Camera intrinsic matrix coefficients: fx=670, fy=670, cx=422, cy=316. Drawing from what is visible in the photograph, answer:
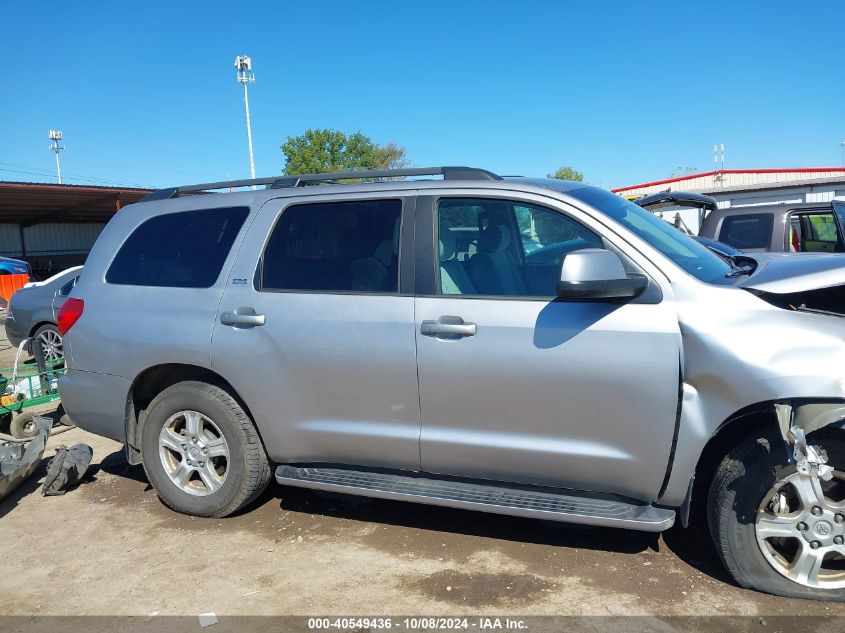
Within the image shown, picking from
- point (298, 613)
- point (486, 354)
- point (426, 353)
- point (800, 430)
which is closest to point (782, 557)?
point (800, 430)

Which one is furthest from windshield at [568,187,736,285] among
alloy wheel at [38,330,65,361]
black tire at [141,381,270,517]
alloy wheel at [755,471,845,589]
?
alloy wheel at [38,330,65,361]

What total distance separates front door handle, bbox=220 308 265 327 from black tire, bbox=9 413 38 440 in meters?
2.91

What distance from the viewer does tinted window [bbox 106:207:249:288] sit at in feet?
13.6

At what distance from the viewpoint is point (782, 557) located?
311 cm

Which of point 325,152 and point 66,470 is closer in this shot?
point 66,470

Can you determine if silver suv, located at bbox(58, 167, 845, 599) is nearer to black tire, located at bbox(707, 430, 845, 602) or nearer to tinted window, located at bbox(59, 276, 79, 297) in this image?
black tire, located at bbox(707, 430, 845, 602)

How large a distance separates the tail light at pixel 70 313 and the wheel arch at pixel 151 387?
Answer: 2.14 feet

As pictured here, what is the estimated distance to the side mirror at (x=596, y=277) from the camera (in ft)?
9.82

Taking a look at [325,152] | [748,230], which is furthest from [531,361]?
[325,152]

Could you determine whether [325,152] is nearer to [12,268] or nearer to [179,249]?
[12,268]

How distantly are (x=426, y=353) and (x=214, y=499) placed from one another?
174 centimetres

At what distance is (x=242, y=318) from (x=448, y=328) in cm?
127

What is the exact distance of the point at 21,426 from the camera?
578 centimetres

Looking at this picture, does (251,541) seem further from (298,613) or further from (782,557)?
(782,557)
